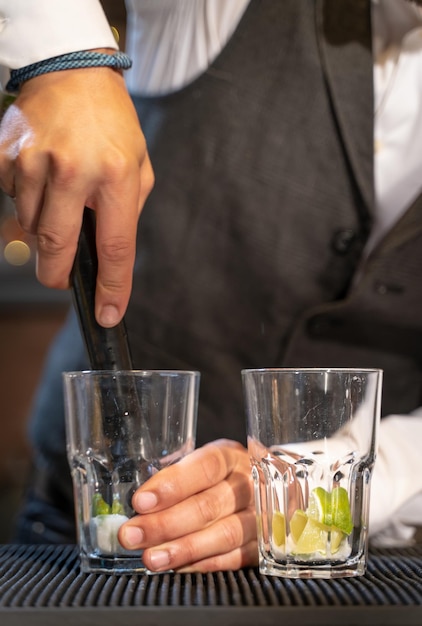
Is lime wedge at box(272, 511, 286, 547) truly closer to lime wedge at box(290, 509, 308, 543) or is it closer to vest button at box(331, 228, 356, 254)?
lime wedge at box(290, 509, 308, 543)

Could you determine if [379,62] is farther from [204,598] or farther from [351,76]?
[204,598]

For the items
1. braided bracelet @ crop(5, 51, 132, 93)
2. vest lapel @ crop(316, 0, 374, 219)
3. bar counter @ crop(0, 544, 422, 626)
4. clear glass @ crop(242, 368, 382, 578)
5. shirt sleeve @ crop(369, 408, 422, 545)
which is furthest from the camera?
vest lapel @ crop(316, 0, 374, 219)

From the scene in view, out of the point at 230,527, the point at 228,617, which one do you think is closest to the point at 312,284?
the point at 230,527

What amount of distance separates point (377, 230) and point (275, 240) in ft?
0.51

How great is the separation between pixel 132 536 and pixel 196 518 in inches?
2.9

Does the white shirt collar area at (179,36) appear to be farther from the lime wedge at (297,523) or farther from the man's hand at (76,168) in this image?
the lime wedge at (297,523)

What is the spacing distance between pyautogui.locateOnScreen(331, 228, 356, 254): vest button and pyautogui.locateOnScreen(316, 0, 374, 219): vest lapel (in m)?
0.04

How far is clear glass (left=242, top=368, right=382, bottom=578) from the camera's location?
0.69 meters

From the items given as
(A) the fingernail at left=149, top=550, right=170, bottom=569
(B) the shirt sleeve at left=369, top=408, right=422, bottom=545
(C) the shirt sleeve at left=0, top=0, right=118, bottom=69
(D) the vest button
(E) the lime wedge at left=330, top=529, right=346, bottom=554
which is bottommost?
(B) the shirt sleeve at left=369, top=408, right=422, bottom=545

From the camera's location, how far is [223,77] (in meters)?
1.27

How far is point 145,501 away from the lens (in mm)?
741

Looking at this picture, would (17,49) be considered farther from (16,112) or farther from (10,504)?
(10,504)

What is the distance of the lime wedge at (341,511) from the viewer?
70cm

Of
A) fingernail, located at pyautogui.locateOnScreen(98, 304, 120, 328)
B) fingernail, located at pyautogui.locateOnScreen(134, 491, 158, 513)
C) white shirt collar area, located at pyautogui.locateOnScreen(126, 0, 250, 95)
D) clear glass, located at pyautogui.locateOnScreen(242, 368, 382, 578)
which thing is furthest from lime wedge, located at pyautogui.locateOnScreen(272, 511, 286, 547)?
white shirt collar area, located at pyautogui.locateOnScreen(126, 0, 250, 95)
